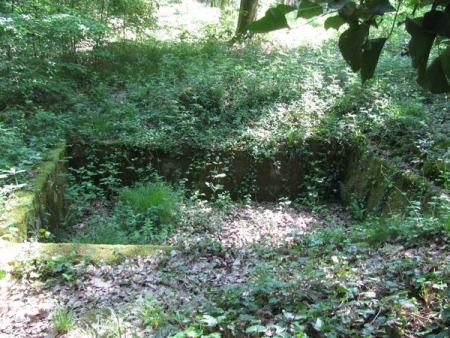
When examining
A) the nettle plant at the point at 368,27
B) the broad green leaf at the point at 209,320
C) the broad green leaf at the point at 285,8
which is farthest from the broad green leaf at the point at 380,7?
the broad green leaf at the point at 209,320

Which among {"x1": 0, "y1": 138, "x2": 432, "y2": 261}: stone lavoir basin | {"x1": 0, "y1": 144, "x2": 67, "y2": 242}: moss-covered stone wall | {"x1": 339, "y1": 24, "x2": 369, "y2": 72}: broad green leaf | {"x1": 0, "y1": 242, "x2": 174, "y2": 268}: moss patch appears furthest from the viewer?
{"x1": 0, "y1": 138, "x2": 432, "y2": 261}: stone lavoir basin

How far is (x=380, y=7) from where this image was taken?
1.20m

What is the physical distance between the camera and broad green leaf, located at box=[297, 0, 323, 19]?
1.15 meters

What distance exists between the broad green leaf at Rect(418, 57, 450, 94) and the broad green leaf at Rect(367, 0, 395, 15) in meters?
0.29

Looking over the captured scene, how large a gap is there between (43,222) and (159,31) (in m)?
7.48

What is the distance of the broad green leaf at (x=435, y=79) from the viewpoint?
1336 millimetres

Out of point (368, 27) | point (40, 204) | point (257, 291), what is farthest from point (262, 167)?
point (368, 27)

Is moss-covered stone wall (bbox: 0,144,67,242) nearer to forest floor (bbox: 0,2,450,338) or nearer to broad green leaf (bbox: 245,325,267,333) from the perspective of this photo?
forest floor (bbox: 0,2,450,338)

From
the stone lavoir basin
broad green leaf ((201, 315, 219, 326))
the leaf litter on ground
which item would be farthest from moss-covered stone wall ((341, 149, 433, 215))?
broad green leaf ((201, 315, 219, 326))

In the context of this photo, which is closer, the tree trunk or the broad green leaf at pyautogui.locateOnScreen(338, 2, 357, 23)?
the broad green leaf at pyautogui.locateOnScreen(338, 2, 357, 23)

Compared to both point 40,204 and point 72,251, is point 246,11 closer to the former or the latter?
point 40,204

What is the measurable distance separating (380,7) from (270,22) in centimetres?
35

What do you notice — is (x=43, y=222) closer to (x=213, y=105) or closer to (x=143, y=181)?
(x=143, y=181)

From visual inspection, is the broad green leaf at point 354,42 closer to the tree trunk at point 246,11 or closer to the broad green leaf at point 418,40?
the broad green leaf at point 418,40
